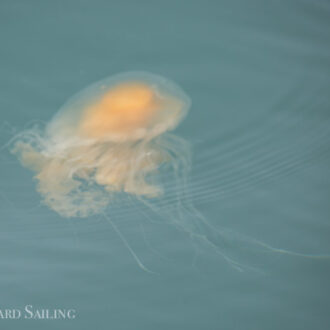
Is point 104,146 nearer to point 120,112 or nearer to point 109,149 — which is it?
point 109,149

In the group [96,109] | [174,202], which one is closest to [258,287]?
[174,202]

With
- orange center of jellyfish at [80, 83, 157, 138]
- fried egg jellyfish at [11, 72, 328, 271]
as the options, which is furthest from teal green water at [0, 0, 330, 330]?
orange center of jellyfish at [80, 83, 157, 138]

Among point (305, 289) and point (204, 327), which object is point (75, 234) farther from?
point (305, 289)

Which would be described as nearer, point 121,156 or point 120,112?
point 120,112

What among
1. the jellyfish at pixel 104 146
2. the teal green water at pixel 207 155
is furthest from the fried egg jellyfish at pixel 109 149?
the teal green water at pixel 207 155

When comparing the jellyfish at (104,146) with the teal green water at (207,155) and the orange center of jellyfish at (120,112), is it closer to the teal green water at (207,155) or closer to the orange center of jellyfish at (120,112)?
the orange center of jellyfish at (120,112)

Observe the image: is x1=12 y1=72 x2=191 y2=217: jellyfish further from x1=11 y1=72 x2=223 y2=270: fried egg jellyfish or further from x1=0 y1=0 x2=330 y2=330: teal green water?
x1=0 y1=0 x2=330 y2=330: teal green water

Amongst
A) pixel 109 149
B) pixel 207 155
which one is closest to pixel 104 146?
pixel 109 149
